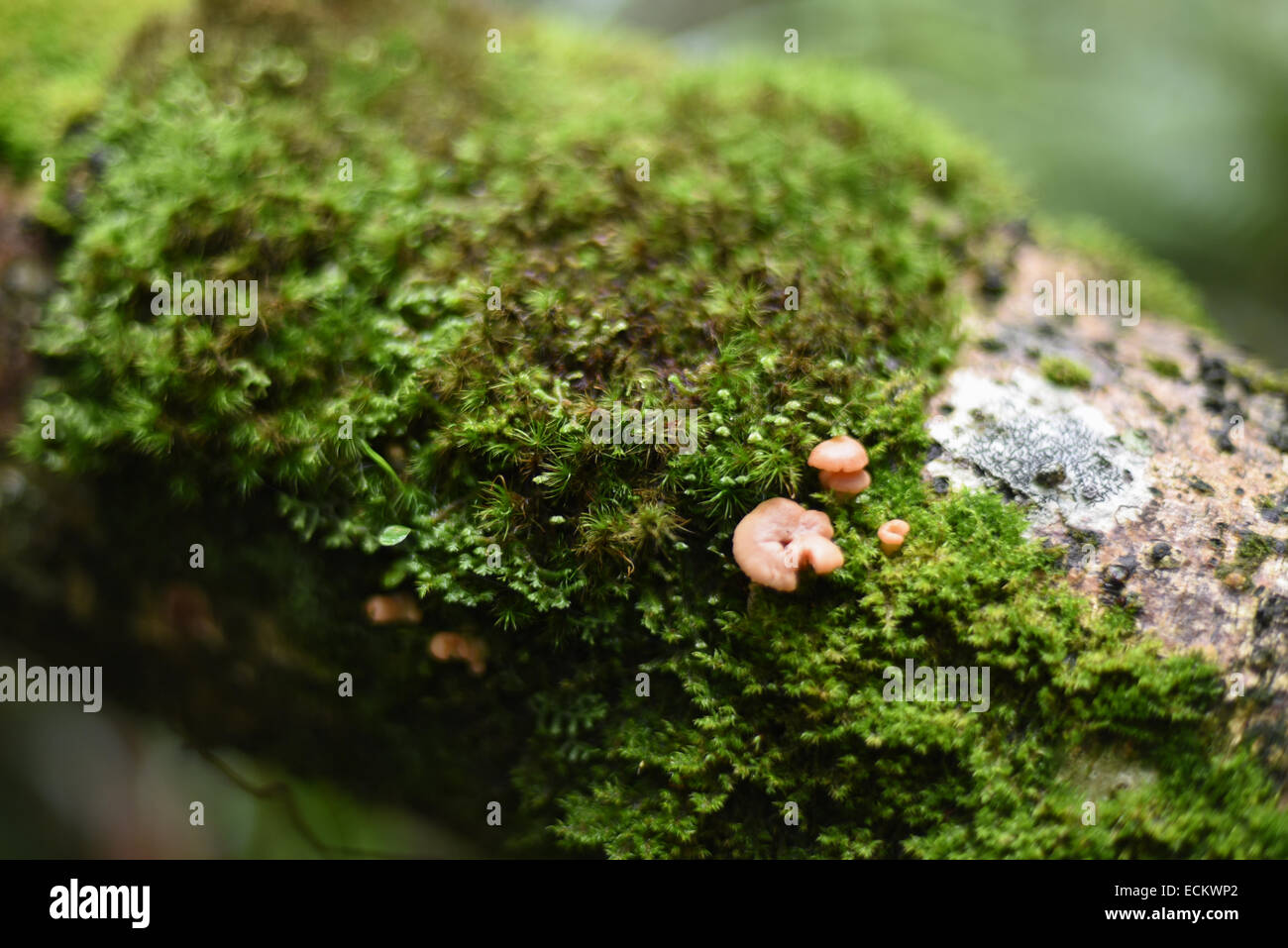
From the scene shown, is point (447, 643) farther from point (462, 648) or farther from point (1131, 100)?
point (1131, 100)

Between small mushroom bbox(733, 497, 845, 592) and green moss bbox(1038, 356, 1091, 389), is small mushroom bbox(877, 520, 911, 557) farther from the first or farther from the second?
green moss bbox(1038, 356, 1091, 389)

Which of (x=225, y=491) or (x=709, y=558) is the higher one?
(x=225, y=491)

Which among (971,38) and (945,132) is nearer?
(945,132)

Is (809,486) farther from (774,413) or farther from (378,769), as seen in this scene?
(378,769)

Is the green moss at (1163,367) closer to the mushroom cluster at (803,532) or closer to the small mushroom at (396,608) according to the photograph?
the mushroom cluster at (803,532)

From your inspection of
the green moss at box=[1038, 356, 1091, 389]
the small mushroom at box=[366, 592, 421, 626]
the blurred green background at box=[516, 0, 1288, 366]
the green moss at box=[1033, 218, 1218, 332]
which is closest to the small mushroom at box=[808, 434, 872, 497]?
the green moss at box=[1038, 356, 1091, 389]

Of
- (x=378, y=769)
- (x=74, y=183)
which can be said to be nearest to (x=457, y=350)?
(x=378, y=769)
